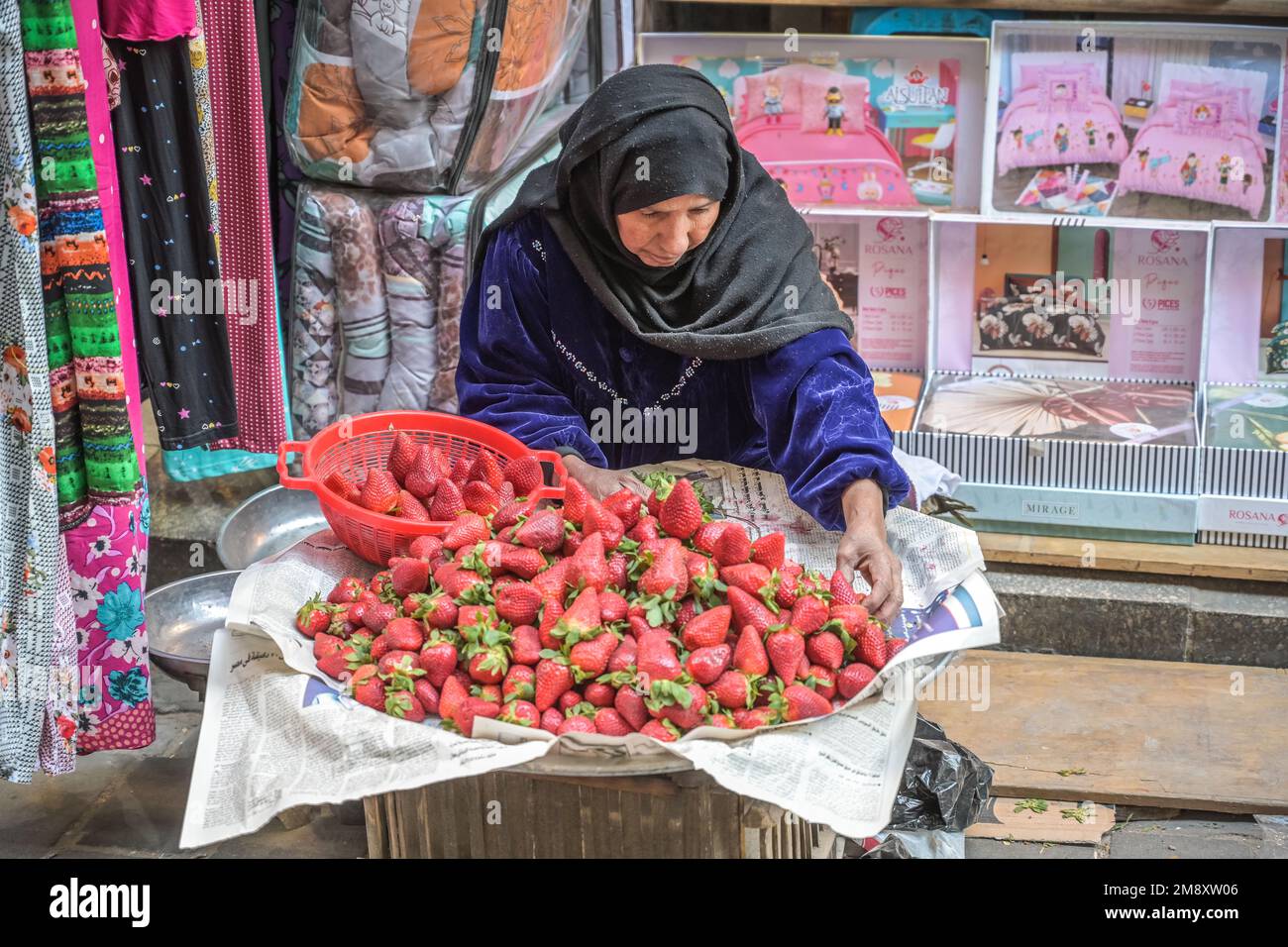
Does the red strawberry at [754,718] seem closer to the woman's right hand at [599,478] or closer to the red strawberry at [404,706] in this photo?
the red strawberry at [404,706]

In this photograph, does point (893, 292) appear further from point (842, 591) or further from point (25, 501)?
point (25, 501)

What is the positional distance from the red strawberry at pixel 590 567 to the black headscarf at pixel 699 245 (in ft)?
2.05

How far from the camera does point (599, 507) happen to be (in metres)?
2.14

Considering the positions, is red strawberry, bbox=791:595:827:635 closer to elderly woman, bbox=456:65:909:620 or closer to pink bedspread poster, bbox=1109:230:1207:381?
elderly woman, bbox=456:65:909:620

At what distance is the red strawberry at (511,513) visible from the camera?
2.16m

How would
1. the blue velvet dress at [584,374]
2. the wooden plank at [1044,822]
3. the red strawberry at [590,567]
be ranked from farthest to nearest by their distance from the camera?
the wooden plank at [1044,822], the blue velvet dress at [584,374], the red strawberry at [590,567]

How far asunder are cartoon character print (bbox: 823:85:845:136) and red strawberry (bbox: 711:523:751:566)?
2.03 metres

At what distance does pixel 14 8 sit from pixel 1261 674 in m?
3.16

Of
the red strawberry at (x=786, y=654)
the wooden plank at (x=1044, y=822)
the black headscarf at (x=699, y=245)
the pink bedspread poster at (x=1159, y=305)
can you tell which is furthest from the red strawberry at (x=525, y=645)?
the pink bedspread poster at (x=1159, y=305)

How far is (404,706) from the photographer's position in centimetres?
186

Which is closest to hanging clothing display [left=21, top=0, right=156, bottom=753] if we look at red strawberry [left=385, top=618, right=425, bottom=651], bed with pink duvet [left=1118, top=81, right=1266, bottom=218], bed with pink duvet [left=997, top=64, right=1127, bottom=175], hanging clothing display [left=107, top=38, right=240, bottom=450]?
hanging clothing display [left=107, top=38, right=240, bottom=450]

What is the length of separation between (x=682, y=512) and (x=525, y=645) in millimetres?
383

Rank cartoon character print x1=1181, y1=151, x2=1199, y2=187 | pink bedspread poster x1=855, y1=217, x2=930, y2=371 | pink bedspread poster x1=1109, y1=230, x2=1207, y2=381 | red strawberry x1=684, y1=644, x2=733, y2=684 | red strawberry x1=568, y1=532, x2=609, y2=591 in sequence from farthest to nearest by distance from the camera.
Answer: pink bedspread poster x1=855, y1=217, x2=930, y2=371
pink bedspread poster x1=1109, y1=230, x2=1207, y2=381
cartoon character print x1=1181, y1=151, x2=1199, y2=187
red strawberry x1=568, y1=532, x2=609, y2=591
red strawberry x1=684, y1=644, x2=733, y2=684

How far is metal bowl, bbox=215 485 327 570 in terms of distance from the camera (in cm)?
329
